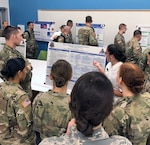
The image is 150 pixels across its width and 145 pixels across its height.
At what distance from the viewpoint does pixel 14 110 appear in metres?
1.70

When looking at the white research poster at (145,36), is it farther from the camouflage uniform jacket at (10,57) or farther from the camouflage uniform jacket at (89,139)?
the camouflage uniform jacket at (89,139)

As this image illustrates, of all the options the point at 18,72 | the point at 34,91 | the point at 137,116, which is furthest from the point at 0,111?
the point at 34,91

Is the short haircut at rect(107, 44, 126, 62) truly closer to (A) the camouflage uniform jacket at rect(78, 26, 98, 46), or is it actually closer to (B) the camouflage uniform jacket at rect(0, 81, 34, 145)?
(B) the camouflage uniform jacket at rect(0, 81, 34, 145)

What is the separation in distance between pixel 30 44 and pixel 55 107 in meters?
5.67

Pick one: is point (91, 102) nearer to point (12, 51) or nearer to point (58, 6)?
point (12, 51)

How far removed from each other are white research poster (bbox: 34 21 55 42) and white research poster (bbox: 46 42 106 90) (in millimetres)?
4516

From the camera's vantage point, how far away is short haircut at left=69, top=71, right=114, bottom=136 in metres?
0.85

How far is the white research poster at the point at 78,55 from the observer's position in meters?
2.50

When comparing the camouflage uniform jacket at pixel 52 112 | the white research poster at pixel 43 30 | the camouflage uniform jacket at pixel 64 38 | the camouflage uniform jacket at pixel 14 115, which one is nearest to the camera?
the camouflage uniform jacket at pixel 52 112

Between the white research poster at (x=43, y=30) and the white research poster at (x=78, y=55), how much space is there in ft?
14.8

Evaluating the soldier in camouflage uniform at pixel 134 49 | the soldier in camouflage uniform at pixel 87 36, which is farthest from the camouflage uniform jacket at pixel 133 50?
the soldier in camouflage uniform at pixel 87 36

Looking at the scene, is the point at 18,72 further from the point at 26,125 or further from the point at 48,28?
the point at 48,28

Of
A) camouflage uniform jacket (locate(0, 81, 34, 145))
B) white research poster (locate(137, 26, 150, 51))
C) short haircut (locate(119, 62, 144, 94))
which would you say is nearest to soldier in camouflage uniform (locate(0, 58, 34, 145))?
camouflage uniform jacket (locate(0, 81, 34, 145))

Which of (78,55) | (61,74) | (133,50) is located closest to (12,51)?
(78,55)
